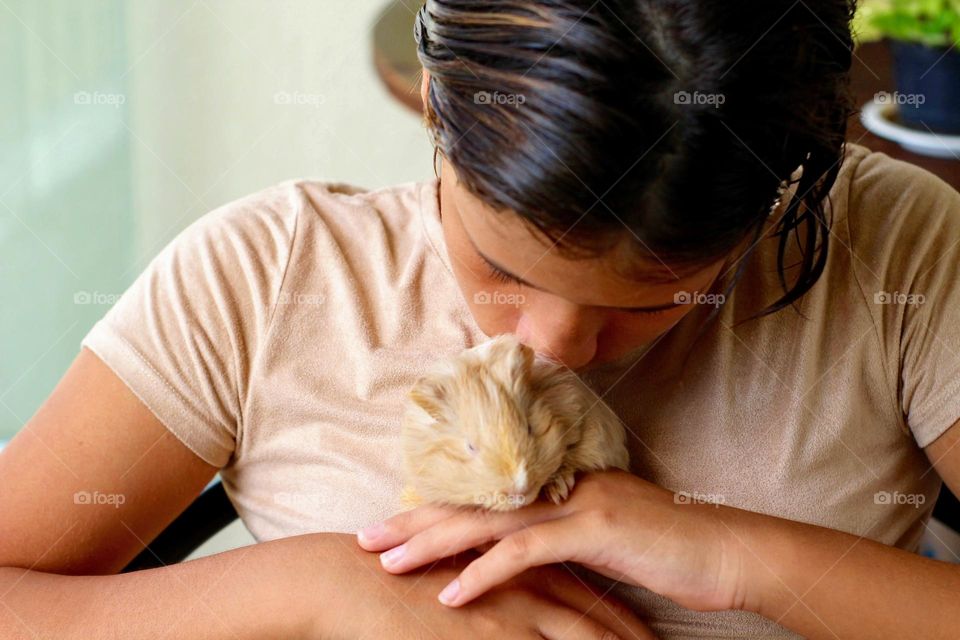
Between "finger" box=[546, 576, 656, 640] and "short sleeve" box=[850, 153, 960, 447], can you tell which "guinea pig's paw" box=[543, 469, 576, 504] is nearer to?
"finger" box=[546, 576, 656, 640]

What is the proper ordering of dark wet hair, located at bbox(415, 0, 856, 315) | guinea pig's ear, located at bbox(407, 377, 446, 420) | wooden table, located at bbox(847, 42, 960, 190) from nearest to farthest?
dark wet hair, located at bbox(415, 0, 856, 315), guinea pig's ear, located at bbox(407, 377, 446, 420), wooden table, located at bbox(847, 42, 960, 190)

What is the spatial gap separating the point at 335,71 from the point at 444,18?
5.33 ft

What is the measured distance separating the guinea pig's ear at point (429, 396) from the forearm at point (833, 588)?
12.8 inches

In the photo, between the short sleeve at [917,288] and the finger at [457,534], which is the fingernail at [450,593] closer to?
the finger at [457,534]

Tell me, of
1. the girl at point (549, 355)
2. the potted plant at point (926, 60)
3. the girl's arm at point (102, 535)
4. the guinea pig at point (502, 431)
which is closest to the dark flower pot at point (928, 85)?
the potted plant at point (926, 60)

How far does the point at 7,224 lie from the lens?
189 cm

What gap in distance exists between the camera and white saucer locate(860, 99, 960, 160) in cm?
171

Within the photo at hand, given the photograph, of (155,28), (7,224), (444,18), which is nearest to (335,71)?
(155,28)

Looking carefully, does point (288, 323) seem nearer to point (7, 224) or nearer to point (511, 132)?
point (511, 132)

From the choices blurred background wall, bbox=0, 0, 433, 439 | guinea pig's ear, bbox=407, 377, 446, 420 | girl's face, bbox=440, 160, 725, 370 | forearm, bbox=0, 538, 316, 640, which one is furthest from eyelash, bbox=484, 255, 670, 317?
blurred background wall, bbox=0, 0, 433, 439

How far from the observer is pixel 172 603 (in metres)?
0.96

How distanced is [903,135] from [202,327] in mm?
1394

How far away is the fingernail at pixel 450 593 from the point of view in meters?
0.94

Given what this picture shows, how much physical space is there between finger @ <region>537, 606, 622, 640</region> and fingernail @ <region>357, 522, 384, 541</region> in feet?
0.64
